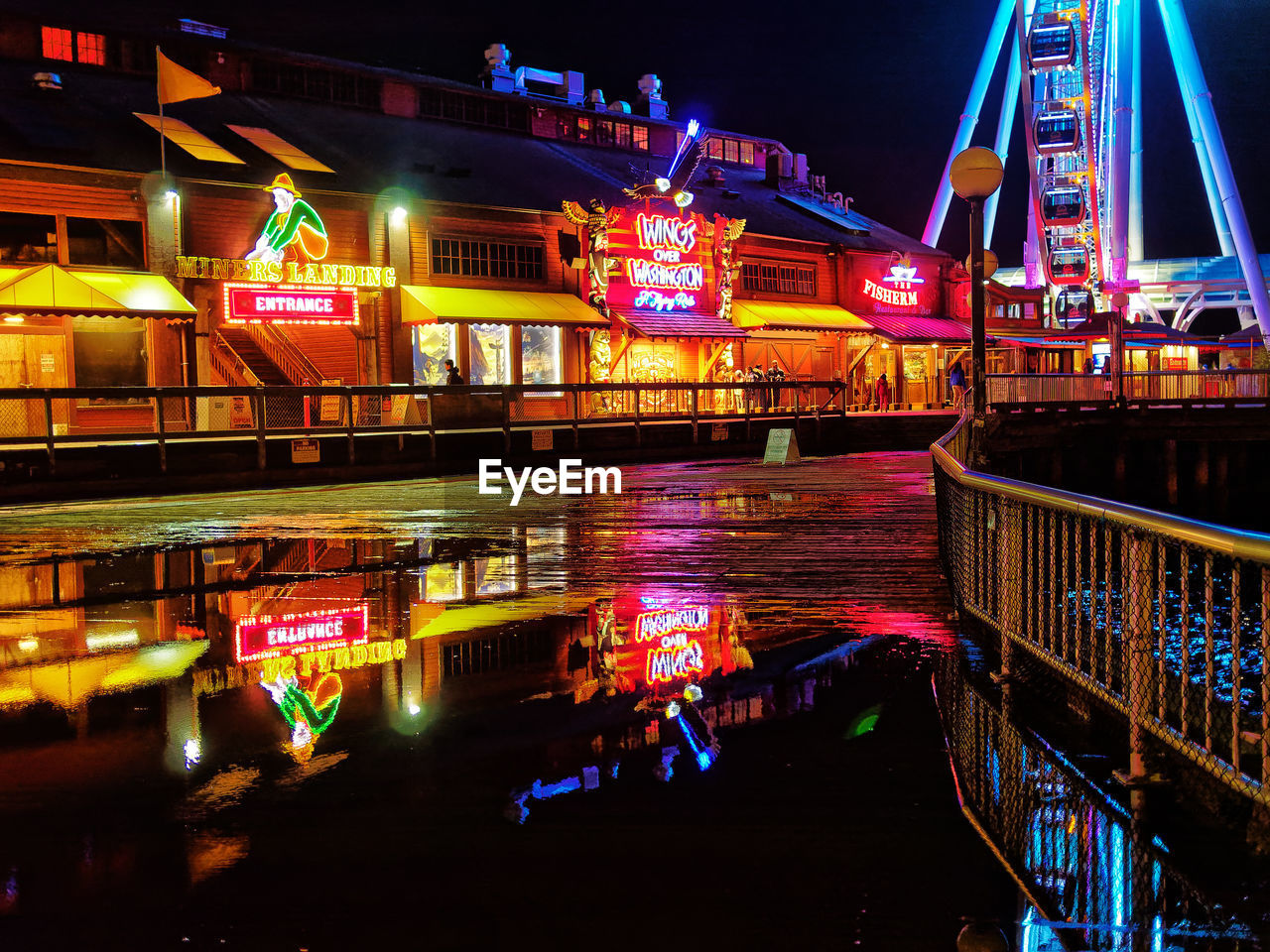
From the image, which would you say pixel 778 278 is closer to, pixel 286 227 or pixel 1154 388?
pixel 1154 388

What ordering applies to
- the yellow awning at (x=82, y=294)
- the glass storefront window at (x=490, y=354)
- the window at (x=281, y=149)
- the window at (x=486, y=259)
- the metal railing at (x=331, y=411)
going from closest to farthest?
the metal railing at (x=331, y=411) → the yellow awning at (x=82, y=294) → the window at (x=281, y=149) → the window at (x=486, y=259) → the glass storefront window at (x=490, y=354)

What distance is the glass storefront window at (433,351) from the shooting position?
115 ft

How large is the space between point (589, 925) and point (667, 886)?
37 centimetres

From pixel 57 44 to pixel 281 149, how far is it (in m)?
6.90

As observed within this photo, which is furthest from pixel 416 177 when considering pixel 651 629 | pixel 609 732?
pixel 609 732

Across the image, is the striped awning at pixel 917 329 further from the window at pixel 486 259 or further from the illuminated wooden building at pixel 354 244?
the window at pixel 486 259

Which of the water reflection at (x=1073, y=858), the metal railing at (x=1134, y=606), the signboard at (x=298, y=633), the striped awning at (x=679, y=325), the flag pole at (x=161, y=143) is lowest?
the water reflection at (x=1073, y=858)

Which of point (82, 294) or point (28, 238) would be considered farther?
point (28, 238)

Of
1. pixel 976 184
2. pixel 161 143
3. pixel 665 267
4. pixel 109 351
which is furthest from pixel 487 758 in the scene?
pixel 665 267

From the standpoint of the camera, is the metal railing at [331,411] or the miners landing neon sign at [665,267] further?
the miners landing neon sign at [665,267]

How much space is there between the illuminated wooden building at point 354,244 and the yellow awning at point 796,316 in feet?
0.39

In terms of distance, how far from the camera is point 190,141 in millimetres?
32062

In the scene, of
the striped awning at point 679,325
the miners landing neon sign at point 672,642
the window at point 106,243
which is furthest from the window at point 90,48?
the miners landing neon sign at point 672,642

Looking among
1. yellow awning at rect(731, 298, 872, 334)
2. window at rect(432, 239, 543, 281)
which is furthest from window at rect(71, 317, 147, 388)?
yellow awning at rect(731, 298, 872, 334)
